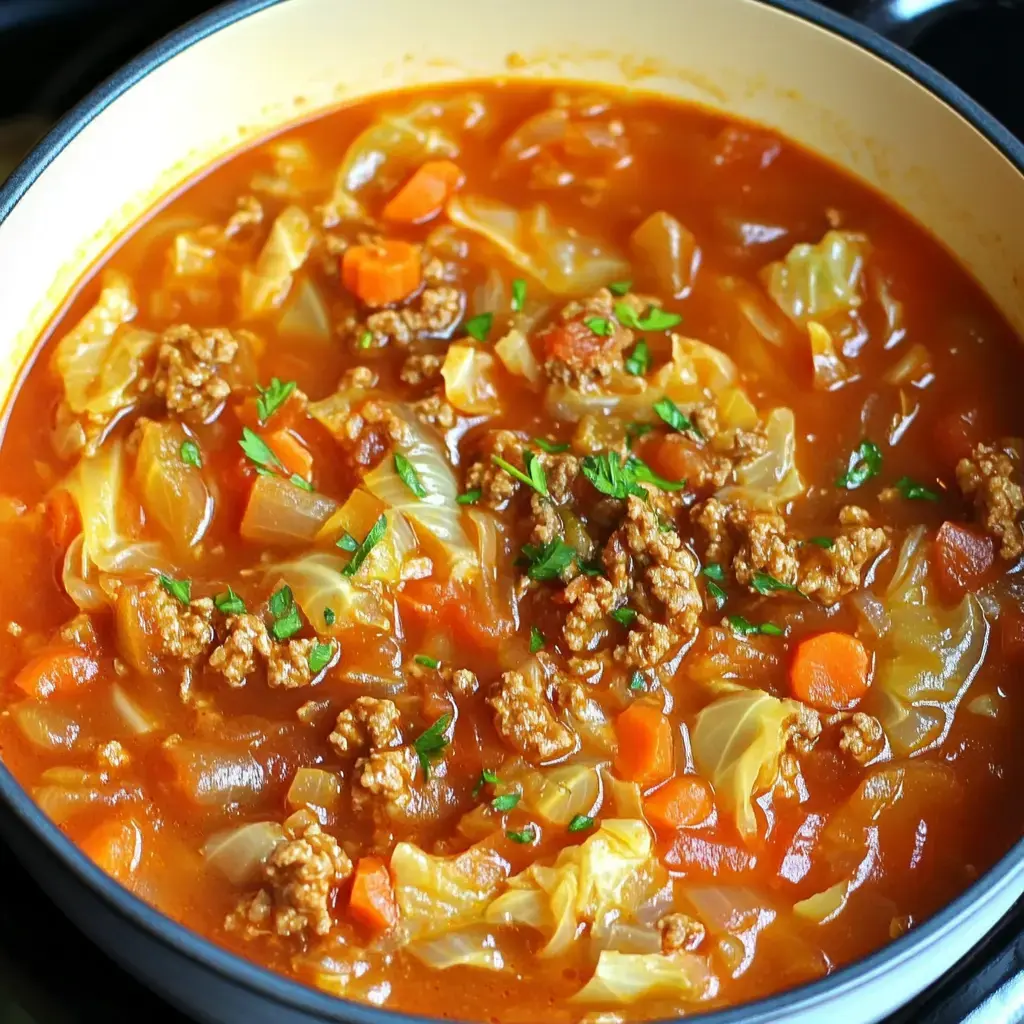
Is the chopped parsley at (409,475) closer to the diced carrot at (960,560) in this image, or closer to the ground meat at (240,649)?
the ground meat at (240,649)

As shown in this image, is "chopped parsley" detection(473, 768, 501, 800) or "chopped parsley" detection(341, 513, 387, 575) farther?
"chopped parsley" detection(341, 513, 387, 575)

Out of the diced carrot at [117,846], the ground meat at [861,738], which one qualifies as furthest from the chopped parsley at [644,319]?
the diced carrot at [117,846]

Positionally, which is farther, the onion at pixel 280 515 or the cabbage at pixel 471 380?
the cabbage at pixel 471 380

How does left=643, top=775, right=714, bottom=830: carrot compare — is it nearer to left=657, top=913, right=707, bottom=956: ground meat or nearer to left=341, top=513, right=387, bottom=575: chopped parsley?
left=657, top=913, right=707, bottom=956: ground meat

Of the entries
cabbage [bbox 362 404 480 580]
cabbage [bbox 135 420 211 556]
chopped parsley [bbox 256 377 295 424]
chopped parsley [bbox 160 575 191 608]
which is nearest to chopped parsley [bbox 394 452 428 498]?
cabbage [bbox 362 404 480 580]

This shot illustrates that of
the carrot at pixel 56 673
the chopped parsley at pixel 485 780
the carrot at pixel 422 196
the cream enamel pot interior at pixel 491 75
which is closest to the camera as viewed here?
the chopped parsley at pixel 485 780
